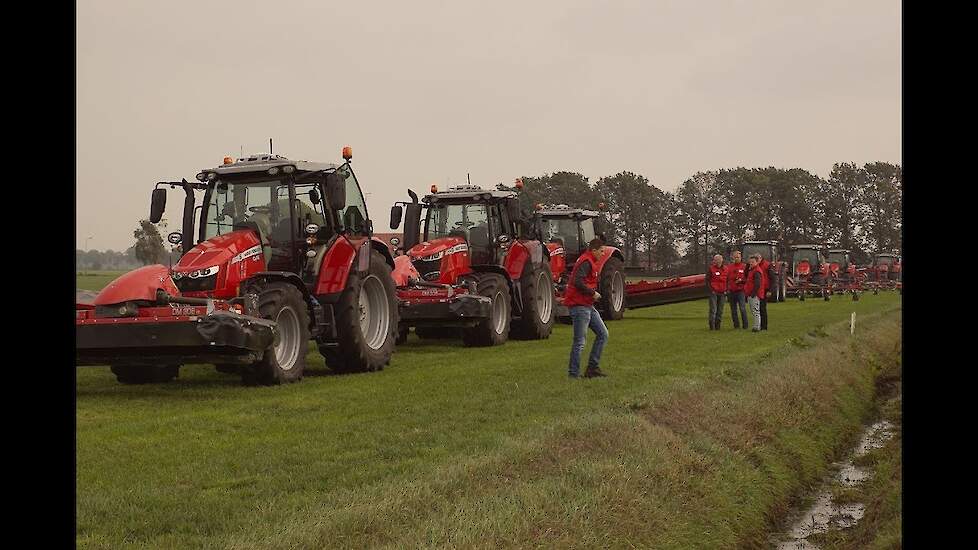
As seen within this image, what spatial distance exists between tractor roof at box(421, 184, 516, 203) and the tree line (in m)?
61.3

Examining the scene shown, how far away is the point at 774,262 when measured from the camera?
41312 mm

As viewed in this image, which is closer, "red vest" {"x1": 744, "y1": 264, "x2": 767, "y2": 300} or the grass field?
the grass field

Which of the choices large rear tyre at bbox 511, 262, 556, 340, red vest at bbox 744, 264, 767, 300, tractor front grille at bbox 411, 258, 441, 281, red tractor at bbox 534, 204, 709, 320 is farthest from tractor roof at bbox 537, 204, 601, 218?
tractor front grille at bbox 411, 258, 441, 281

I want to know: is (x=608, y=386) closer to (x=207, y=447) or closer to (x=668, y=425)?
(x=668, y=425)

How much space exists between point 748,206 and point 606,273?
209 feet

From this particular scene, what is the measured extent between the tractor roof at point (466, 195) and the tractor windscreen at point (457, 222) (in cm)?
17

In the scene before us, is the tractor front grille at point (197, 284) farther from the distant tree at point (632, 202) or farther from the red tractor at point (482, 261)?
the distant tree at point (632, 202)

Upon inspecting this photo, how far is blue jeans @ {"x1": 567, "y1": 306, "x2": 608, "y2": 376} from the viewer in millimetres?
13039

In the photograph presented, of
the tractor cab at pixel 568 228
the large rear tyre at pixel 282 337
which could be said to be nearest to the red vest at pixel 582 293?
the large rear tyre at pixel 282 337

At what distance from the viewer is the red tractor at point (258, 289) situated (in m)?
11.2

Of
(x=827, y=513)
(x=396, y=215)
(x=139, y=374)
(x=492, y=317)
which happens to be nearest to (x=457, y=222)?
(x=492, y=317)

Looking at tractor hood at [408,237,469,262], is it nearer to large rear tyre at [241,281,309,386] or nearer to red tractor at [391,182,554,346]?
red tractor at [391,182,554,346]

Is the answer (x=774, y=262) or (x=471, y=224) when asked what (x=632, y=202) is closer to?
(x=774, y=262)
